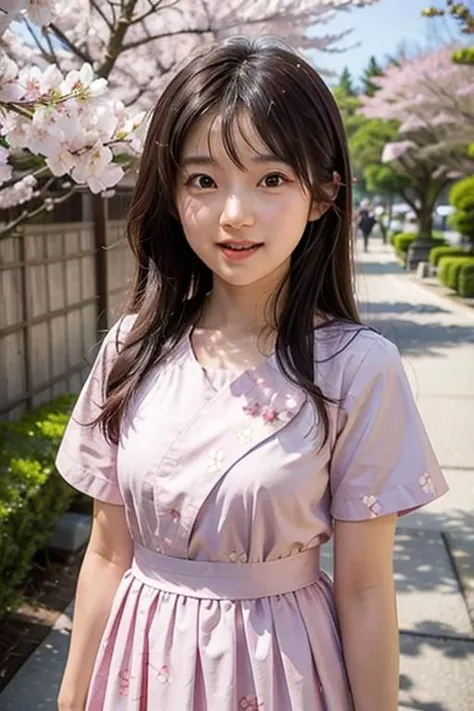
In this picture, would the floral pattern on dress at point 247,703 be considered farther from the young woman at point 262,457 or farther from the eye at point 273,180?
the eye at point 273,180

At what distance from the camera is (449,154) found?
19891 millimetres

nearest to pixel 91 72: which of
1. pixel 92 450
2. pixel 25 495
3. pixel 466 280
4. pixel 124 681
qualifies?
pixel 92 450

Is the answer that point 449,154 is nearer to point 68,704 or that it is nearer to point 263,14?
point 263,14

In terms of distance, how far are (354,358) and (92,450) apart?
480 millimetres

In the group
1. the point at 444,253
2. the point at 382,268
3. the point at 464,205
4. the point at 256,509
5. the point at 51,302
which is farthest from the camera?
the point at 382,268

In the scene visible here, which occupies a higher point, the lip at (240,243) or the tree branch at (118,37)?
the tree branch at (118,37)

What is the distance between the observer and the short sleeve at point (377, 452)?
1181 mm

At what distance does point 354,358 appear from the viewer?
122cm

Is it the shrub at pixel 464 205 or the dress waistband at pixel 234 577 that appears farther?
the shrub at pixel 464 205

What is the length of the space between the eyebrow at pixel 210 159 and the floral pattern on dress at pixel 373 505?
50 cm

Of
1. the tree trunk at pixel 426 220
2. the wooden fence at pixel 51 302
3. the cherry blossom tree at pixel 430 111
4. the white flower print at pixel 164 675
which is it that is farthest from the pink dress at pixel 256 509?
the tree trunk at pixel 426 220

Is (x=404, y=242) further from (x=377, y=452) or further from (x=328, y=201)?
(x=377, y=452)

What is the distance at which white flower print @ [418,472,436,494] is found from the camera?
3.93 ft

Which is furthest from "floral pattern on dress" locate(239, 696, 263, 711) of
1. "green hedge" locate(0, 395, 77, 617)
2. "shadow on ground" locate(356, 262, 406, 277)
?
"shadow on ground" locate(356, 262, 406, 277)
